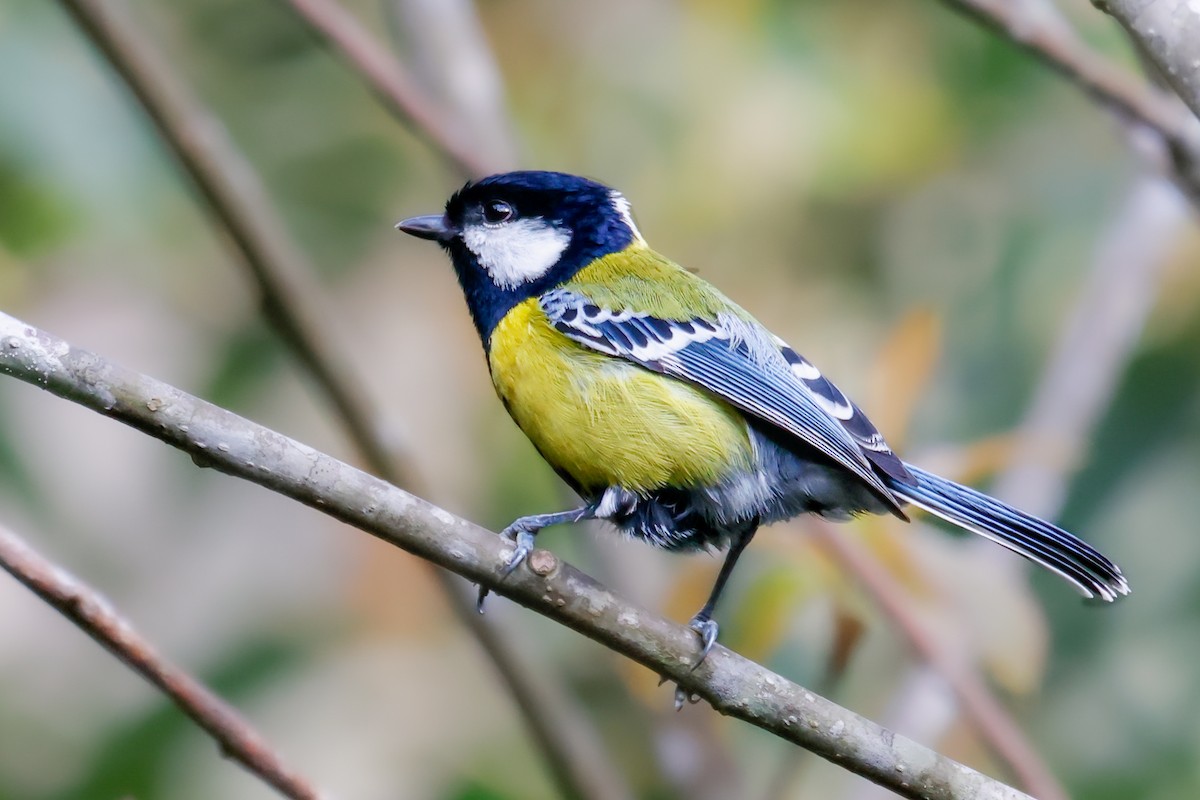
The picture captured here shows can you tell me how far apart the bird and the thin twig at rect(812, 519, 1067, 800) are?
0.10 meters

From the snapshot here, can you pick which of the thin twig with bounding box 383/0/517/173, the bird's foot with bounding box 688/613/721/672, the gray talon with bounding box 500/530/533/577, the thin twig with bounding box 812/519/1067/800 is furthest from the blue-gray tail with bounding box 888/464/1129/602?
the thin twig with bounding box 383/0/517/173

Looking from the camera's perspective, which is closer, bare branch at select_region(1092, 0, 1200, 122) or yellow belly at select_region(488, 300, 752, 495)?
bare branch at select_region(1092, 0, 1200, 122)

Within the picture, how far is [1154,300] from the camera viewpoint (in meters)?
3.67

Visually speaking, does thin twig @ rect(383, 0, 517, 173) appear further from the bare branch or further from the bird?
the bare branch

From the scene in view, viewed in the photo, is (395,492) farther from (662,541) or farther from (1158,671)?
(1158,671)

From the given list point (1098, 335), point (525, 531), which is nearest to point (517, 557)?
point (525, 531)

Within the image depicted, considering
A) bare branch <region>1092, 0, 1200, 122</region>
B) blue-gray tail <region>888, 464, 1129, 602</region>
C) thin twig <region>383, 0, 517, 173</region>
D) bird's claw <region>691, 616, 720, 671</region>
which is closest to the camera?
bare branch <region>1092, 0, 1200, 122</region>

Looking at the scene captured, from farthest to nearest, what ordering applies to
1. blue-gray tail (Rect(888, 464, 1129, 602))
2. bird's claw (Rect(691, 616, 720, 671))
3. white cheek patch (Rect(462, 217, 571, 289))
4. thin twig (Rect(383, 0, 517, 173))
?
thin twig (Rect(383, 0, 517, 173)) → white cheek patch (Rect(462, 217, 571, 289)) → blue-gray tail (Rect(888, 464, 1129, 602)) → bird's claw (Rect(691, 616, 720, 671))

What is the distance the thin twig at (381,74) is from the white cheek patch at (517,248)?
0.16m

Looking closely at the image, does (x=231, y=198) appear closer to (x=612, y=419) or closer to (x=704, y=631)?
(x=612, y=419)

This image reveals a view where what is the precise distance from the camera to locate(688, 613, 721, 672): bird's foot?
5.84 feet

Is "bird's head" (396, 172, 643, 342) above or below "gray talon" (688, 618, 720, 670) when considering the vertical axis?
above

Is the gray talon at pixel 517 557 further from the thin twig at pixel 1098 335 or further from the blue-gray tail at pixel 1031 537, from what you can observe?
the thin twig at pixel 1098 335

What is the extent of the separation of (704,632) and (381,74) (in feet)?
3.93
